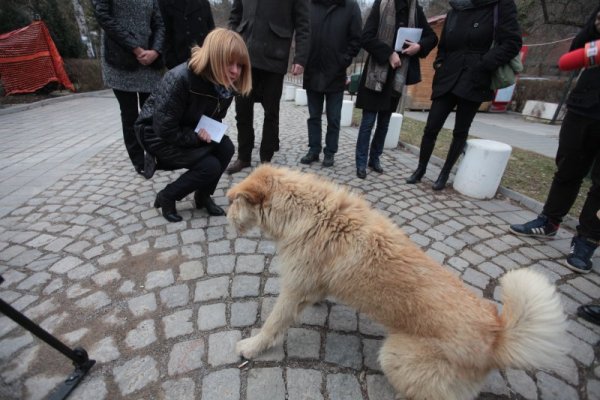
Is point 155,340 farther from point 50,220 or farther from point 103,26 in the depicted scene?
point 103,26

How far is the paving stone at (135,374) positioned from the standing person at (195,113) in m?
1.90

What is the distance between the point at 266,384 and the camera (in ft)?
6.22

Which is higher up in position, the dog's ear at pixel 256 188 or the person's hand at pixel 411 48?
the person's hand at pixel 411 48

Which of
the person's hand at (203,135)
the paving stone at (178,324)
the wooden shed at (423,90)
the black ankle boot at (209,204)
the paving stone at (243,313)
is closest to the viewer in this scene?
the paving stone at (178,324)

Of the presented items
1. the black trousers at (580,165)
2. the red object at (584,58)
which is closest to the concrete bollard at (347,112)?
the black trousers at (580,165)

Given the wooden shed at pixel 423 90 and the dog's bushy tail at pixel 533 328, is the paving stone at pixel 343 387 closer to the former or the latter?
the dog's bushy tail at pixel 533 328

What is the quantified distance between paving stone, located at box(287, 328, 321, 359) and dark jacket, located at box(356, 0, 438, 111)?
3926 millimetres

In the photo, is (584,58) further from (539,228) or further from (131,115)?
(131,115)

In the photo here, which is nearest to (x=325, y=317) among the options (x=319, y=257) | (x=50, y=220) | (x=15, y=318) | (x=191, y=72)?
(x=319, y=257)

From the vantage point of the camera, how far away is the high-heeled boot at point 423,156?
15.9 ft

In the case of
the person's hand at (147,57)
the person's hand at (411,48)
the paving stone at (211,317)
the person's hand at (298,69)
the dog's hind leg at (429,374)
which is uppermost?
the person's hand at (411,48)

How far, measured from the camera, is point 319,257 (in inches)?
74.4

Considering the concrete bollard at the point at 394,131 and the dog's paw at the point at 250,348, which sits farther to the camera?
the concrete bollard at the point at 394,131

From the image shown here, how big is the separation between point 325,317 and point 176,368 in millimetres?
1136
